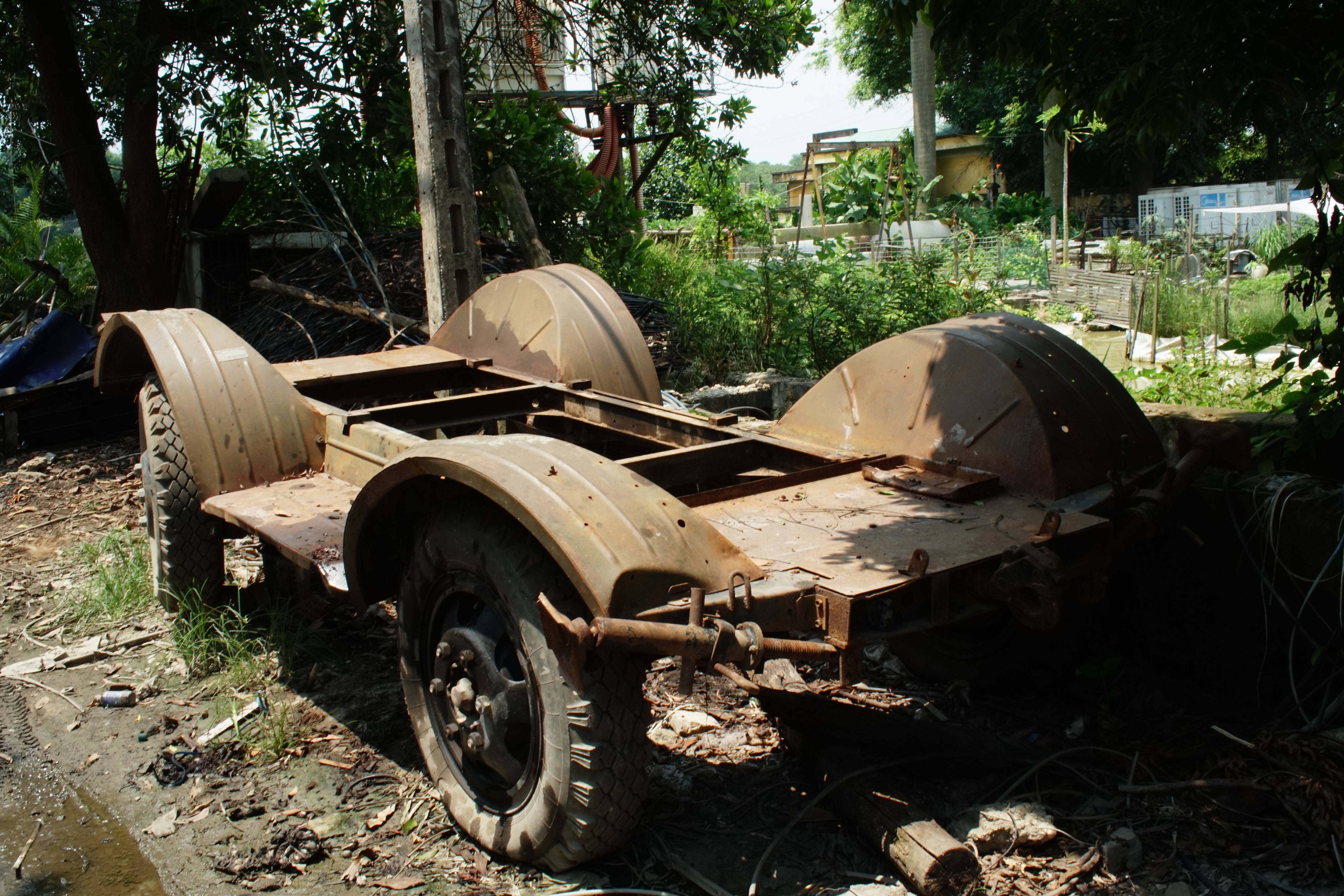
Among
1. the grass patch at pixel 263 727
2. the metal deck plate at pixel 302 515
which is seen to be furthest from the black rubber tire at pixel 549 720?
the grass patch at pixel 263 727

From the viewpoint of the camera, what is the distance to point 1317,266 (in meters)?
3.71

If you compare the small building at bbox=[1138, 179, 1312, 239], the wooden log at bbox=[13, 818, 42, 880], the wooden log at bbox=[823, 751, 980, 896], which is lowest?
the wooden log at bbox=[13, 818, 42, 880]

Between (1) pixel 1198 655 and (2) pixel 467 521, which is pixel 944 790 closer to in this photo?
(1) pixel 1198 655

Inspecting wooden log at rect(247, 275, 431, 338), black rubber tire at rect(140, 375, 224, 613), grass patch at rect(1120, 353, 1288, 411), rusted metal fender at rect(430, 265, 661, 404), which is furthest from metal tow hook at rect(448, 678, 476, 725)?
wooden log at rect(247, 275, 431, 338)

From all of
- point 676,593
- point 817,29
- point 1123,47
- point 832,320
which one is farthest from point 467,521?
point 817,29

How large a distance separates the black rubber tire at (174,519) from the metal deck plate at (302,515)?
0.96 feet

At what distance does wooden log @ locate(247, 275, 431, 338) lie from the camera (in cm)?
870

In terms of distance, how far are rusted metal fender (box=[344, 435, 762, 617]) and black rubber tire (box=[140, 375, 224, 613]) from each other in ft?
4.91

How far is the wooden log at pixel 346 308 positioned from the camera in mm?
8695

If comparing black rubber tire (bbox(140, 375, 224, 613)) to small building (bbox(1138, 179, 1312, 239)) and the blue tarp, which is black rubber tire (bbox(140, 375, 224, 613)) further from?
small building (bbox(1138, 179, 1312, 239))

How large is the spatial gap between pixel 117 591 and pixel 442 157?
3.86m

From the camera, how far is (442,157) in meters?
7.61

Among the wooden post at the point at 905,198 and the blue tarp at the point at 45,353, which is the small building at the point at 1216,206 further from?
the blue tarp at the point at 45,353

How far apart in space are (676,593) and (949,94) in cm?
3718
